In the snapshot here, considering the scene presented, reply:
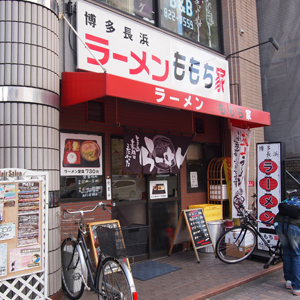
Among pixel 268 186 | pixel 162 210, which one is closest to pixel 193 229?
pixel 162 210

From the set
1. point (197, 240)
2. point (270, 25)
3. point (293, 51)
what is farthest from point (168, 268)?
point (270, 25)

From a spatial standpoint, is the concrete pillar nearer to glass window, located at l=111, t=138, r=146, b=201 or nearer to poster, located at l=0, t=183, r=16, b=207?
poster, located at l=0, t=183, r=16, b=207

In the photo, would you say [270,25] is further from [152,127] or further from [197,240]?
[197,240]

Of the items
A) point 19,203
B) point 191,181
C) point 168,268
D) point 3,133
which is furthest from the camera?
point 191,181

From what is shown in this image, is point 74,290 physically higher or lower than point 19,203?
lower

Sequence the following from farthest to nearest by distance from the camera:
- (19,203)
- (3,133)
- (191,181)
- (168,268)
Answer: (191,181) → (168,268) → (3,133) → (19,203)

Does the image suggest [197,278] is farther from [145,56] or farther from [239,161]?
[145,56]

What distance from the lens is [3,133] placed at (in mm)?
4758

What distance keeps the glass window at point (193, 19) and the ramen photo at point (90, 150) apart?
3.71 m

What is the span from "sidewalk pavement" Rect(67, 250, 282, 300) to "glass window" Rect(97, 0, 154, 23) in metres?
5.87

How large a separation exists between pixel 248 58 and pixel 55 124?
24.0 feet

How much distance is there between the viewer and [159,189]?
8.20 metres

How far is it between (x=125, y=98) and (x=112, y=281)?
2.72 metres

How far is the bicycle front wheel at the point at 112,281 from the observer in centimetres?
424
